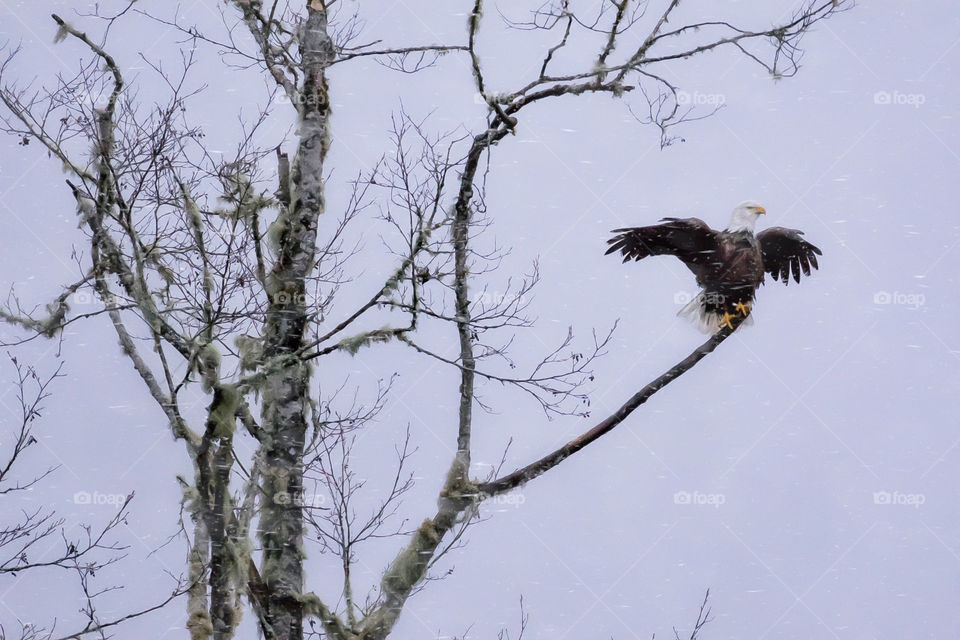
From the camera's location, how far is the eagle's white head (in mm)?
5996

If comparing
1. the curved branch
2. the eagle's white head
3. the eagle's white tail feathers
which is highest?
the eagle's white head

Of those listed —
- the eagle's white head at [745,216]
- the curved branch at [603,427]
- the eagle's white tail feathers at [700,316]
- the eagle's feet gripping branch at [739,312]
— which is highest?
the eagle's white head at [745,216]

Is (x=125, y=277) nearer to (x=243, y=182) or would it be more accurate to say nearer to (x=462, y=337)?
(x=243, y=182)

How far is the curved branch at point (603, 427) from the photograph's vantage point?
5477 mm

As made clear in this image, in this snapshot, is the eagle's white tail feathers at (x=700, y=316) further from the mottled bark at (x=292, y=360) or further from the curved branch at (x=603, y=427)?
the mottled bark at (x=292, y=360)

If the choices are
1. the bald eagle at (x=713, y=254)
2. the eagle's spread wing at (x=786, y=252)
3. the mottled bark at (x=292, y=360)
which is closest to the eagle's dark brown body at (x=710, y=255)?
the bald eagle at (x=713, y=254)

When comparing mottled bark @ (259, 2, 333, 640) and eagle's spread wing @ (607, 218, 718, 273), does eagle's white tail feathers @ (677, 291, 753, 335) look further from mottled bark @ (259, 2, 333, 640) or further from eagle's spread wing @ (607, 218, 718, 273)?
mottled bark @ (259, 2, 333, 640)

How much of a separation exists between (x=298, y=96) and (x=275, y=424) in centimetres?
209

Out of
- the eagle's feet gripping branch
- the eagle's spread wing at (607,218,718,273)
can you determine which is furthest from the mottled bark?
the eagle's feet gripping branch

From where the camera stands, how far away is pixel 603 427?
5.56m

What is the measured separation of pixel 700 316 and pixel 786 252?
1004 mm

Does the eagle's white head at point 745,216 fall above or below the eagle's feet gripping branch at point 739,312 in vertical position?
above

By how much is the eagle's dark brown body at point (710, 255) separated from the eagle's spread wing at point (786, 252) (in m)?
0.25

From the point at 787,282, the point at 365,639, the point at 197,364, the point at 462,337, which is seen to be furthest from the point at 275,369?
the point at 787,282
